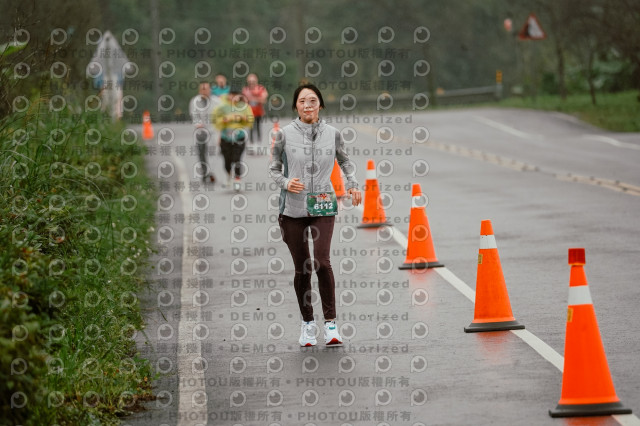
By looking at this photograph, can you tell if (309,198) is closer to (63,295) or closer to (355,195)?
(355,195)

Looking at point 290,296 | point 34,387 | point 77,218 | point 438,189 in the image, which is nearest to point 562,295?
point 290,296

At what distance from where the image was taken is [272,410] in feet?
25.3

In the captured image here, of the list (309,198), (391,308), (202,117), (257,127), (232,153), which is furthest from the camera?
(257,127)

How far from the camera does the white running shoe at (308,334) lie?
31.3 ft

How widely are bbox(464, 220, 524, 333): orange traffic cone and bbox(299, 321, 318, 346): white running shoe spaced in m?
1.16

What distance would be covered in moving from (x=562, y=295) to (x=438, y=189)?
1101 centimetres

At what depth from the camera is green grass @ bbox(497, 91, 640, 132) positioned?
37250 mm

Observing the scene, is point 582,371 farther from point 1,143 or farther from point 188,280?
point 188,280

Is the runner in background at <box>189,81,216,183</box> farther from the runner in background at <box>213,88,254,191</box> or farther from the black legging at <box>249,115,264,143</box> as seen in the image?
the black legging at <box>249,115,264,143</box>

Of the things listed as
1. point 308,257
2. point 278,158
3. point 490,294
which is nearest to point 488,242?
point 490,294

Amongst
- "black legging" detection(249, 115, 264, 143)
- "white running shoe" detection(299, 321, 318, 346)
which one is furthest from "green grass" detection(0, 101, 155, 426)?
"black legging" detection(249, 115, 264, 143)

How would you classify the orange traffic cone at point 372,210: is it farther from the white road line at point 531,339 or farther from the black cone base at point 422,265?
the black cone base at point 422,265

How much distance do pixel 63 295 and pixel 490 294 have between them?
338 centimetres

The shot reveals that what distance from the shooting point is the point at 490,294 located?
383 inches
